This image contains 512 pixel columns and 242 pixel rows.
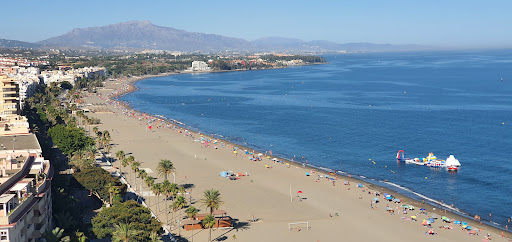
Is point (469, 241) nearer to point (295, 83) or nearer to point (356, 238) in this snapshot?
point (356, 238)

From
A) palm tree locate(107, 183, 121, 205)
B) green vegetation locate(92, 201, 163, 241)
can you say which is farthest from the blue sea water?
green vegetation locate(92, 201, 163, 241)

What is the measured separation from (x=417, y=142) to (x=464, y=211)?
27476 millimetres

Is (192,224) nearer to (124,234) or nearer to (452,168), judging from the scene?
(124,234)

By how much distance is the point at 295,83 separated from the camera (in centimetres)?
16350

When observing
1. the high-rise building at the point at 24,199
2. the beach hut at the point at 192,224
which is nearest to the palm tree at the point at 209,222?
the beach hut at the point at 192,224

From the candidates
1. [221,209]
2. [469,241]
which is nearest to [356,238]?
[469,241]

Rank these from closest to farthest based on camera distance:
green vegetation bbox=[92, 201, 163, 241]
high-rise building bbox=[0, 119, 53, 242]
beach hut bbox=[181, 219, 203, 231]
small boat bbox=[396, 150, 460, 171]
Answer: high-rise building bbox=[0, 119, 53, 242] → green vegetation bbox=[92, 201, 163, 241] → beach hut bbox=[181, 219, 203, 231] → small boat bbox=[396, 150, 460, 171]

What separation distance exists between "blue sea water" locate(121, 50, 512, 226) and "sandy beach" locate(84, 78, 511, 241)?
5.68 m

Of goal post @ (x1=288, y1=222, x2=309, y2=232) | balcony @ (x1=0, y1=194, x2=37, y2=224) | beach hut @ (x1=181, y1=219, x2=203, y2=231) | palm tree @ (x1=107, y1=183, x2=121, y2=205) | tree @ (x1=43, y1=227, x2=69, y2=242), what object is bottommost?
goal post @ (x1=288, y1=222, x2=309, y2=232)

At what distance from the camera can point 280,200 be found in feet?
145

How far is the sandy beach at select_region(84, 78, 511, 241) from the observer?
36.4 metres

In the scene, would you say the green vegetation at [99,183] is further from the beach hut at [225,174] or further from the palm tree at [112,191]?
the beach hut at [225,174]

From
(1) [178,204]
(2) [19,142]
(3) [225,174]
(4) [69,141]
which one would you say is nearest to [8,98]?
(4) [69,141]

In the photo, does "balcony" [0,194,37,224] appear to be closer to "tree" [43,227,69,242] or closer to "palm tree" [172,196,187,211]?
"tree" [43,227,69,242]
